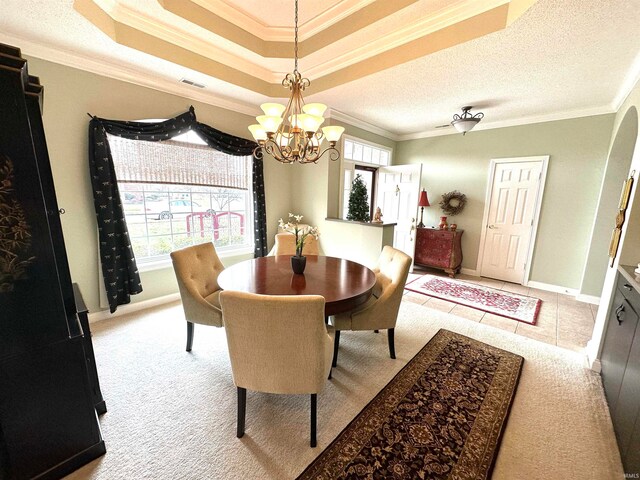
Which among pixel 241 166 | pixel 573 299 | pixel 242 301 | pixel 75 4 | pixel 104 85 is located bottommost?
pixel 573 299

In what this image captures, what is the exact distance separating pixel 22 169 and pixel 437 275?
4.92m

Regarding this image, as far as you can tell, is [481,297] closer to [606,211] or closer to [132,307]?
[606,211]

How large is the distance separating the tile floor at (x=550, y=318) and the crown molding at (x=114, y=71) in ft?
11.8

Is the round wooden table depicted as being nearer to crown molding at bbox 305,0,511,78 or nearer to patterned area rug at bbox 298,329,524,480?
patterned area rug at bbox 298,329,524,480

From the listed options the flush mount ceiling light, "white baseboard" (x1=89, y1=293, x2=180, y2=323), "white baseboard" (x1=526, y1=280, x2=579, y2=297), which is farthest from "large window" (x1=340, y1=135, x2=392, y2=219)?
"white baseboard" (x1=526, y1=280, x2=579, y2=297)

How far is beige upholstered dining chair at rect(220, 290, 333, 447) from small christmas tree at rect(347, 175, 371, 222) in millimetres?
2660

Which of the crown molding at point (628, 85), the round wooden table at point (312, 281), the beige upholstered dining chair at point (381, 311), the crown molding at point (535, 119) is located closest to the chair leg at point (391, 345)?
the beige upholstered dining chair at point (381, 311)

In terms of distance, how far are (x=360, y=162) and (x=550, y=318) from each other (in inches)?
131

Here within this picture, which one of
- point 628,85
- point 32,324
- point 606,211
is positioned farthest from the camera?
point 606,211

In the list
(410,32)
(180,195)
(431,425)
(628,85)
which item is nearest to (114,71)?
(180,195)

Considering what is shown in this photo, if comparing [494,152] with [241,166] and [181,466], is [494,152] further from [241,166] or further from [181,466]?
[181,466]

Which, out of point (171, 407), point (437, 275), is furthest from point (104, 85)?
point (437, 275)

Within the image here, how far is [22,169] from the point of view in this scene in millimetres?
1078

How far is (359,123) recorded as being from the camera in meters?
4.25
